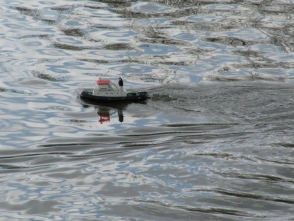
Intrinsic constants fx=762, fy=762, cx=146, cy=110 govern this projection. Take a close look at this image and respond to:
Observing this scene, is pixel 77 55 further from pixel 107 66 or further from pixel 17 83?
pixel 17 83

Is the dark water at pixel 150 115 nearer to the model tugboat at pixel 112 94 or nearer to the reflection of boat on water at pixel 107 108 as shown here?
the reflection of boat on water at pixel 107 108

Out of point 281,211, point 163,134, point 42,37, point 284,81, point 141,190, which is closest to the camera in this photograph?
point 281,211

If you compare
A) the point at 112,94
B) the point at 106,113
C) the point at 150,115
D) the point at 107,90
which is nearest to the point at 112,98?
the point at 112,94

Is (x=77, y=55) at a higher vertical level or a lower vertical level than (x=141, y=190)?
higher

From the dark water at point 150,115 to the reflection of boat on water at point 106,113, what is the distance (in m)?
0.04

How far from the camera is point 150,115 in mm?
14438

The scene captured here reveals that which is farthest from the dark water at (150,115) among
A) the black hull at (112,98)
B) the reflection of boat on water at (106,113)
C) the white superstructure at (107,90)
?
the white superstructure at (107,90)

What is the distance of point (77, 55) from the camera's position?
18125 millimetres

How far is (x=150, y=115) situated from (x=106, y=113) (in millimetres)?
870

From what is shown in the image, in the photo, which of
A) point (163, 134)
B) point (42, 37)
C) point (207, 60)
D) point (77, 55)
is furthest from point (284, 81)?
point (42, 37)

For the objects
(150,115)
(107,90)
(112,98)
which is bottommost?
(150,115)

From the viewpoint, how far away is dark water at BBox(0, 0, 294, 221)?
11.2 m

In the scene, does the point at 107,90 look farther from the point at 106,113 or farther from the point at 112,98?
the point at 106,113

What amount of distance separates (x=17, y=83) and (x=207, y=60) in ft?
14.7
